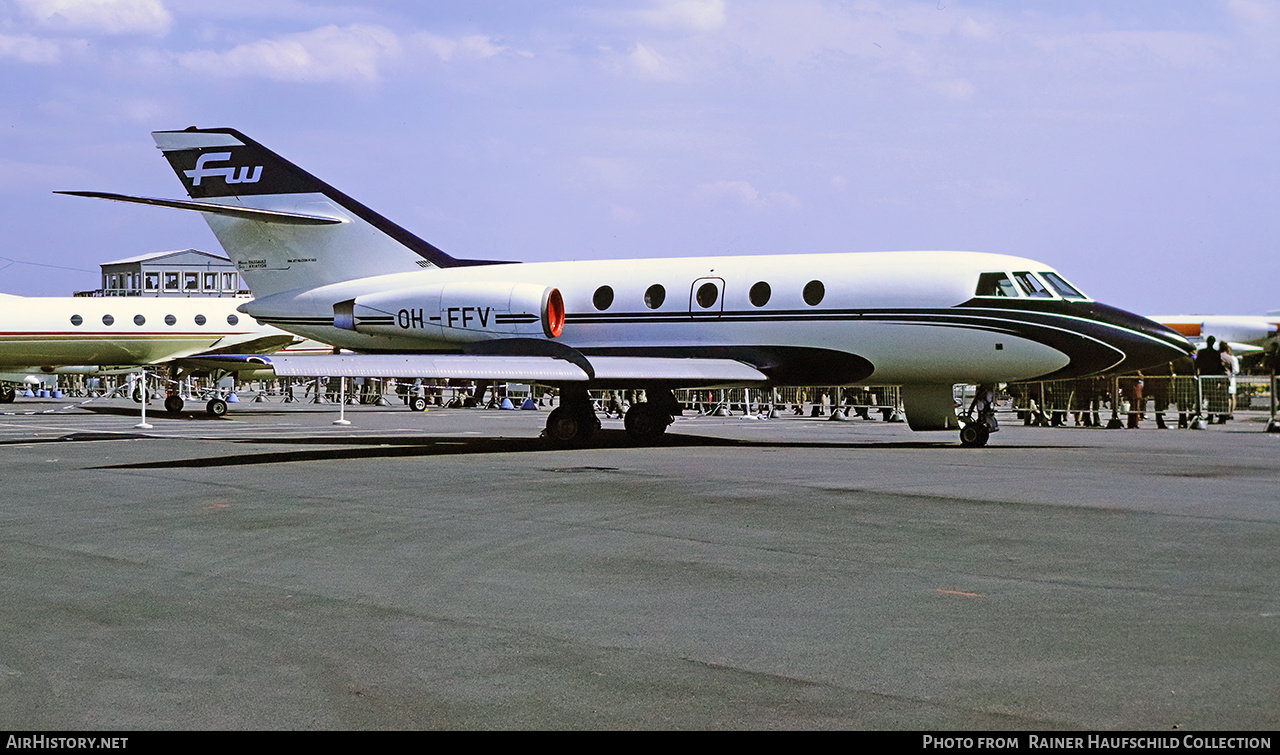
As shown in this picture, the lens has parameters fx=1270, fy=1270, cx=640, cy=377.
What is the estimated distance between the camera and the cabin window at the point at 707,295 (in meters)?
21.7

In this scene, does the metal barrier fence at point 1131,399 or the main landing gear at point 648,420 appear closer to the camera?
the main landing gear at point 648,420

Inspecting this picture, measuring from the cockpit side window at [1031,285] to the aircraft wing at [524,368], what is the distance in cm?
439

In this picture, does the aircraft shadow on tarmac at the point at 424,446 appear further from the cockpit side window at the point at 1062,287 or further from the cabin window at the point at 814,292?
A: the cockpit side window at the point at 1062,287

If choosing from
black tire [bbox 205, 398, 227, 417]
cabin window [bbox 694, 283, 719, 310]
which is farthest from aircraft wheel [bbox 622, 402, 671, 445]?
black tire [bbox 205, 398, 227, 417]

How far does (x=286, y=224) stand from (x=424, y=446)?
18.5ft

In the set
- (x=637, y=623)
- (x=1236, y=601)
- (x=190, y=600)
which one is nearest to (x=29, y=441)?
(x=190, y=600)

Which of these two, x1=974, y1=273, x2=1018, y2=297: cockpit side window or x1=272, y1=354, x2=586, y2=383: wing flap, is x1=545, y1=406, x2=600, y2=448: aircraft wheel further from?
x1=974, y1=273, x2=1018, y2=297: cockpit side window

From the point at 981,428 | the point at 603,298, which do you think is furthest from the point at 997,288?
the point at 603,298

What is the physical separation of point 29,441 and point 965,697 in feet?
71.5

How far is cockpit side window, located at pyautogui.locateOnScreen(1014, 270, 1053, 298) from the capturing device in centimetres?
2009

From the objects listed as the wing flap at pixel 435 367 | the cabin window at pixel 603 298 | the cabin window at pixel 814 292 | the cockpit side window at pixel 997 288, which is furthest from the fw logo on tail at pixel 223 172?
the cockpit side window at pixel 997 288

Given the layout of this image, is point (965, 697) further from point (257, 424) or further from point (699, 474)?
point (257, 424)

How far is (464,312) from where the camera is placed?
22.4m

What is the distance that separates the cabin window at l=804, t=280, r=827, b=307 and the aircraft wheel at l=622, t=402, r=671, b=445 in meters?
3.66
